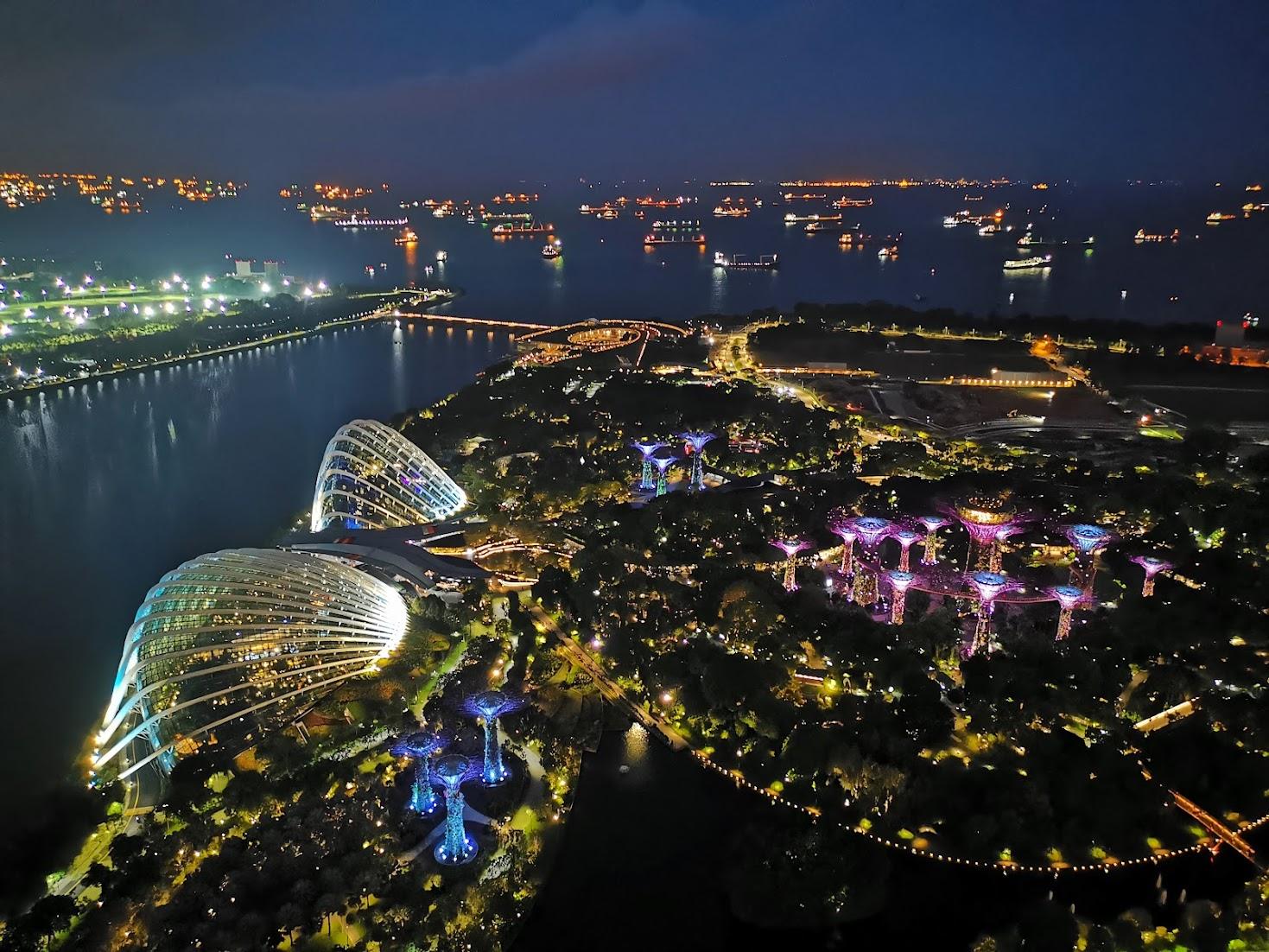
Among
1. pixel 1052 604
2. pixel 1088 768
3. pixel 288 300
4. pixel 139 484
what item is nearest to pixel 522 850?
pixel 1088 768

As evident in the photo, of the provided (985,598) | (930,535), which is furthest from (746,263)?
(985,598)

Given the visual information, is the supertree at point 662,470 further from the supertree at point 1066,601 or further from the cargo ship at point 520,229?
the cargo ship at point 520,229

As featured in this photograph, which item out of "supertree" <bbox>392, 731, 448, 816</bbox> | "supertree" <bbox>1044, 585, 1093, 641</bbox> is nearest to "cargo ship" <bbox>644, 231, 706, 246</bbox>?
"supertree" <bbox>1044, 585, 1093, 641</bbox>

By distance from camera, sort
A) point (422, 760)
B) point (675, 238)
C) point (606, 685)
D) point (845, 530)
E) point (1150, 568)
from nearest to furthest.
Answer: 1. point (422, 760)
2. point (606, 685)
3. point (1150, 568)
4. point (845, 530)
5. point (675, 238)

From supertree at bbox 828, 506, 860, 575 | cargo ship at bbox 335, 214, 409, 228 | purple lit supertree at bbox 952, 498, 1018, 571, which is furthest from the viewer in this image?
cargo ship at bbox 335, 214, 409, 228

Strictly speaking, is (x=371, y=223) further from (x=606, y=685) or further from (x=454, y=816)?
(x=454, y=816)

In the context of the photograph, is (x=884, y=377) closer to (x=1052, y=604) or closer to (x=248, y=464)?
(x=1052, y=604)

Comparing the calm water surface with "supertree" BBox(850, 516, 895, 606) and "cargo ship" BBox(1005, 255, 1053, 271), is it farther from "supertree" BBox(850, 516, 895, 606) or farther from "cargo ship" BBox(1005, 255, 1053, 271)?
"cargo ship" BBox(1005, 255, 1053, 271)
